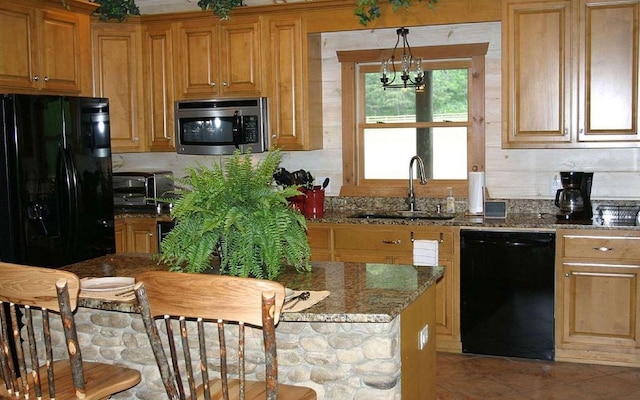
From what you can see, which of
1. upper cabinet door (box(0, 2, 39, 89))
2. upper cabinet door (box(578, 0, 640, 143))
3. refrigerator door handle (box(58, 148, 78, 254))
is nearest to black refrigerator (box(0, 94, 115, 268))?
refrigerator door handle (box(58, 148, 78, 254))

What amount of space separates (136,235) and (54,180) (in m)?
1.06

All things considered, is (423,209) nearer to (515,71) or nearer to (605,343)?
(515,71)

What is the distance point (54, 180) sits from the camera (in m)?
4.58

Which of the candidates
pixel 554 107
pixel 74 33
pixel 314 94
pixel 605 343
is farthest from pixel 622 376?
pixel 74 33

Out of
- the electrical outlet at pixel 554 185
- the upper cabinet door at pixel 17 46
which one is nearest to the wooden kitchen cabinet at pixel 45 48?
the upper cabinet door at pixel 17 46

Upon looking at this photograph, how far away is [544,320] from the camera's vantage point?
4613mm

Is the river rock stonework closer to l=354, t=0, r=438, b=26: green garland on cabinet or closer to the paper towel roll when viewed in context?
the paper towel roll

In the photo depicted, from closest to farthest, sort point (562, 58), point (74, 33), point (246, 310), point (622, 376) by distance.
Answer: point (246, 310), point (622, 376), point (562, 58), point (74, 33)

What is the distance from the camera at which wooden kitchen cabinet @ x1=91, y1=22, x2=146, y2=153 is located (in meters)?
5.64

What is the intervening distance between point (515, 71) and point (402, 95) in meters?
0.96

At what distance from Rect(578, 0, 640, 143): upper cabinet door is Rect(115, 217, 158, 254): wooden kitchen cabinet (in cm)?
301

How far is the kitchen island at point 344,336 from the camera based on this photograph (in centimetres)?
246

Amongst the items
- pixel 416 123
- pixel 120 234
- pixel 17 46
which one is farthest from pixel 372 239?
pixel 17 46

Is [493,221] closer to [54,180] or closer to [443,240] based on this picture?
[443,240]
